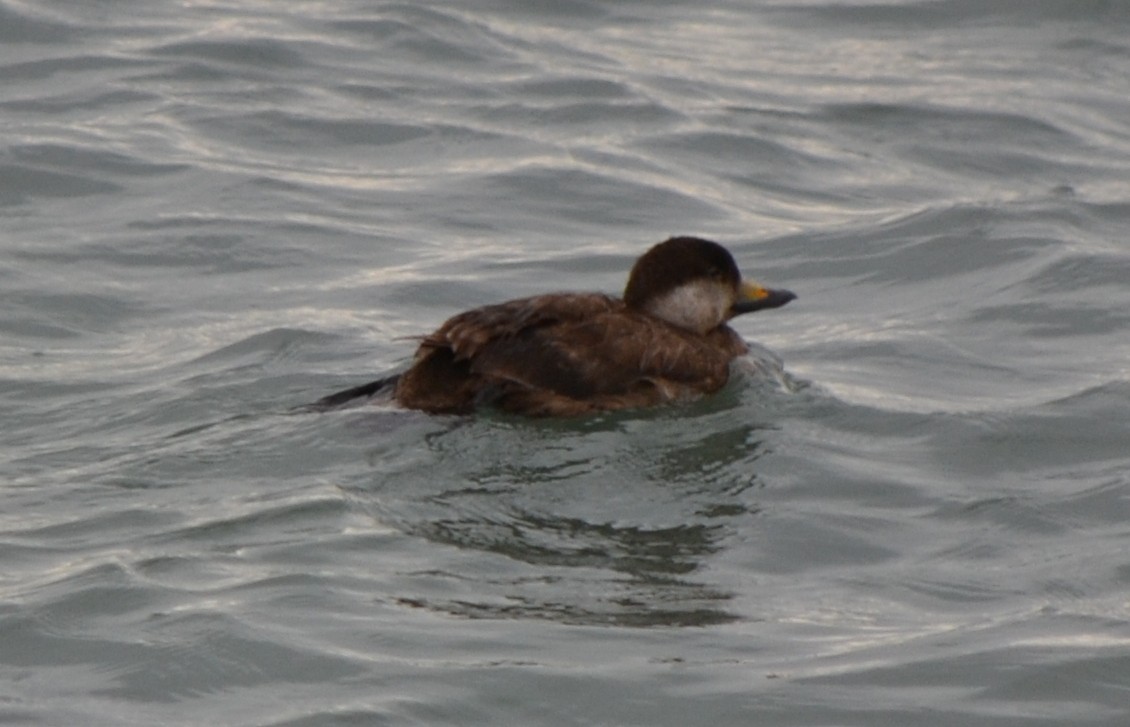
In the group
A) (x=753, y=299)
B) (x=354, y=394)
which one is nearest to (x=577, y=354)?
(x=354, y=394)

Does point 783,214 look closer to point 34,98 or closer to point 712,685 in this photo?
point 34,98

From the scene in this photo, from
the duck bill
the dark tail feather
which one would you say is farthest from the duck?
the duck bill

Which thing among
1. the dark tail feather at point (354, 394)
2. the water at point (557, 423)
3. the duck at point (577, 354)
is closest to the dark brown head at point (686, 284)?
the duck at point (577, 354)

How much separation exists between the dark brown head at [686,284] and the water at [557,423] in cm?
47

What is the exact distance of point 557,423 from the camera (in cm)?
880

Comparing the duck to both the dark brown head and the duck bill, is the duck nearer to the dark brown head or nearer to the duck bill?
the dark brown head

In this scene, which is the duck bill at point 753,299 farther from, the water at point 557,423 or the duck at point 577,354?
the water at point 557,423

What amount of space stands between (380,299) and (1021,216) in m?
3.78

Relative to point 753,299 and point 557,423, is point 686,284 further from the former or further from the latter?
point 557,423

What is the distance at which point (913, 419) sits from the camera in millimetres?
9398

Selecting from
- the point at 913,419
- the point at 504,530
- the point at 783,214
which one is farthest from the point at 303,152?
the point at 504,530

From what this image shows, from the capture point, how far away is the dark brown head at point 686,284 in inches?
371

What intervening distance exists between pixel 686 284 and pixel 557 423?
1025 millimetres

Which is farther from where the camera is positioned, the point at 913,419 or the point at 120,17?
the point at 120,17
